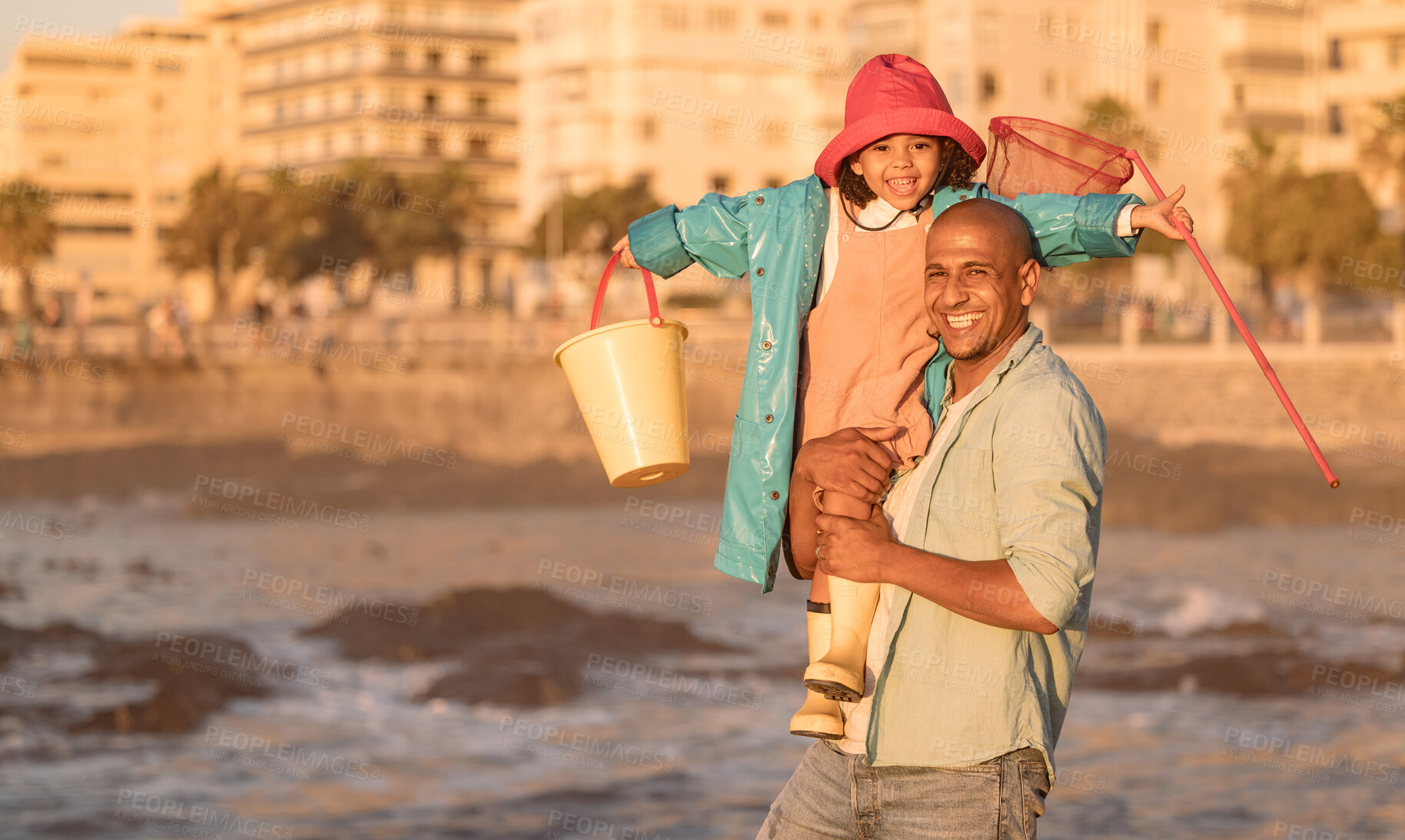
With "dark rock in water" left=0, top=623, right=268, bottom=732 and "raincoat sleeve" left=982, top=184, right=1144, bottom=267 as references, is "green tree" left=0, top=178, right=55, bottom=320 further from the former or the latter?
"raincoat sleeve" left=982, top=184, right=1144, bottom=267

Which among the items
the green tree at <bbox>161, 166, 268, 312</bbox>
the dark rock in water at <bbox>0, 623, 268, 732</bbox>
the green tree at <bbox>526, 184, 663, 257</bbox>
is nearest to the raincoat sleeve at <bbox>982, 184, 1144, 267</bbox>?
the dark rock in water at <bbox>0, 623, 268, 732</bbox>

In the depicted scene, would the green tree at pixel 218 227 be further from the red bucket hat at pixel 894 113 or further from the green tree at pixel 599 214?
the red bucket hat at pixel 894 113

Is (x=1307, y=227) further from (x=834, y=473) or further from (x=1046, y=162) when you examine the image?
(x=834, y=473)

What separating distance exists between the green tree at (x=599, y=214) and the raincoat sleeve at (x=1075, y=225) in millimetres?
52167

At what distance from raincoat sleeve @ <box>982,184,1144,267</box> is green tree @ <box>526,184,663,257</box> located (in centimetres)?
5217

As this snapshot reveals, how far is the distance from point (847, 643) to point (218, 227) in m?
68.6

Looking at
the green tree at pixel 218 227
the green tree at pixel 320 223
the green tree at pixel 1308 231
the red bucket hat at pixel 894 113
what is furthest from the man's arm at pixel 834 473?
the green tree at pixel 218 227

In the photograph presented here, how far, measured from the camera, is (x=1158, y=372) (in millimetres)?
33844

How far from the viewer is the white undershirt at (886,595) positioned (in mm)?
2824

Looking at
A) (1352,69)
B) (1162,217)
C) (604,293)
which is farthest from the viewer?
(1352,69)

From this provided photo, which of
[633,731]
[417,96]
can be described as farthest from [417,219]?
[633,731]

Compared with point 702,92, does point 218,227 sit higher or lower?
lower

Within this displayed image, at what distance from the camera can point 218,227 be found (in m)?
67.2

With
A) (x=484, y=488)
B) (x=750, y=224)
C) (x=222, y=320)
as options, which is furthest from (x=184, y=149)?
(x=750, y=224)
